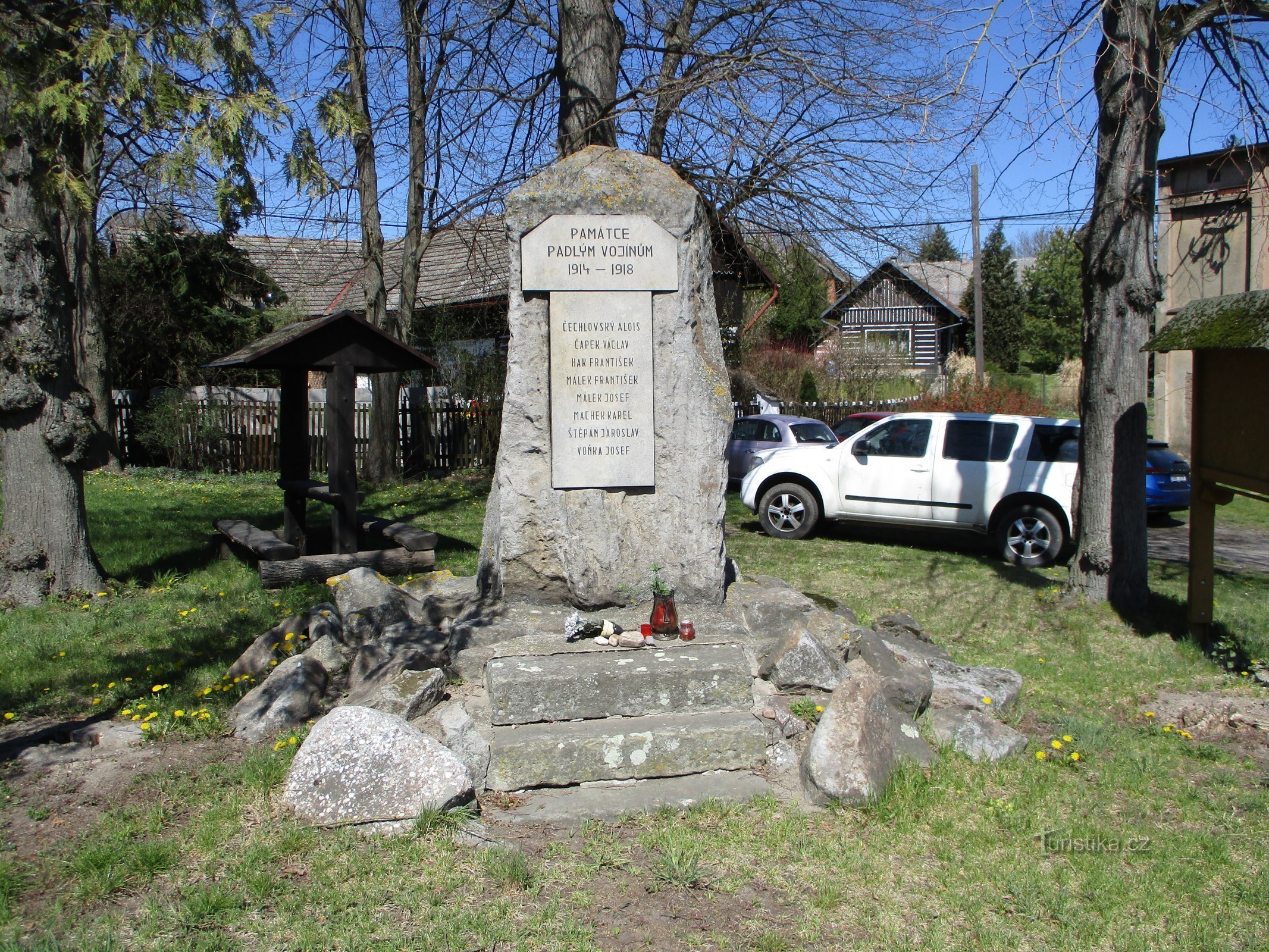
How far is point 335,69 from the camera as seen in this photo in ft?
42.3

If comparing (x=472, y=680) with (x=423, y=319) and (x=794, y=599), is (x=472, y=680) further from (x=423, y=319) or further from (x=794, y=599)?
(x=423, y=319)

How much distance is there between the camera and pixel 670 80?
10.0 m

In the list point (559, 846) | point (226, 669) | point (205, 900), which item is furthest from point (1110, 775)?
point (226, 669)

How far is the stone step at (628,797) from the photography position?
13.7ft

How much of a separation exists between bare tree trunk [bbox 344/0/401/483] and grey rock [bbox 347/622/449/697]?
29.6 ft

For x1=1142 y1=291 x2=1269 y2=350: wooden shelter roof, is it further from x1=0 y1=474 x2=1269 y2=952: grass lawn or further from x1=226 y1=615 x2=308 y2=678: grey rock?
x1=226 y1=615 x2=308 y2=678: grey rock

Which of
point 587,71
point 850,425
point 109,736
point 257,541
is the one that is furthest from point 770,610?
point 850,425

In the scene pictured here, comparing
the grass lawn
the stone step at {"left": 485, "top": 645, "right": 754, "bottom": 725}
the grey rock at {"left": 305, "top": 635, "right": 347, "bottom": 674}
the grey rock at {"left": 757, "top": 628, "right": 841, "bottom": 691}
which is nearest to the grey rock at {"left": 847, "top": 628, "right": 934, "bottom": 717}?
the grey rock at {"left": 757, "top": 628, "right": 841, "bottom": 691}

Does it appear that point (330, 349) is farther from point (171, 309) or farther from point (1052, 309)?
point (1052, 309)

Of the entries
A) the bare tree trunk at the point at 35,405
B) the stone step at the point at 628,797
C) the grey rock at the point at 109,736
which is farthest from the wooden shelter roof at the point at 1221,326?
the bare tree trunk at the point at 35,405

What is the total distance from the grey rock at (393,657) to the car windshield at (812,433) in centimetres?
1105

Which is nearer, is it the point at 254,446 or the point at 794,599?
the point at 794,599

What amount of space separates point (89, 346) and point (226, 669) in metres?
13.6

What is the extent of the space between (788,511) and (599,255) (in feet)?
22.3
